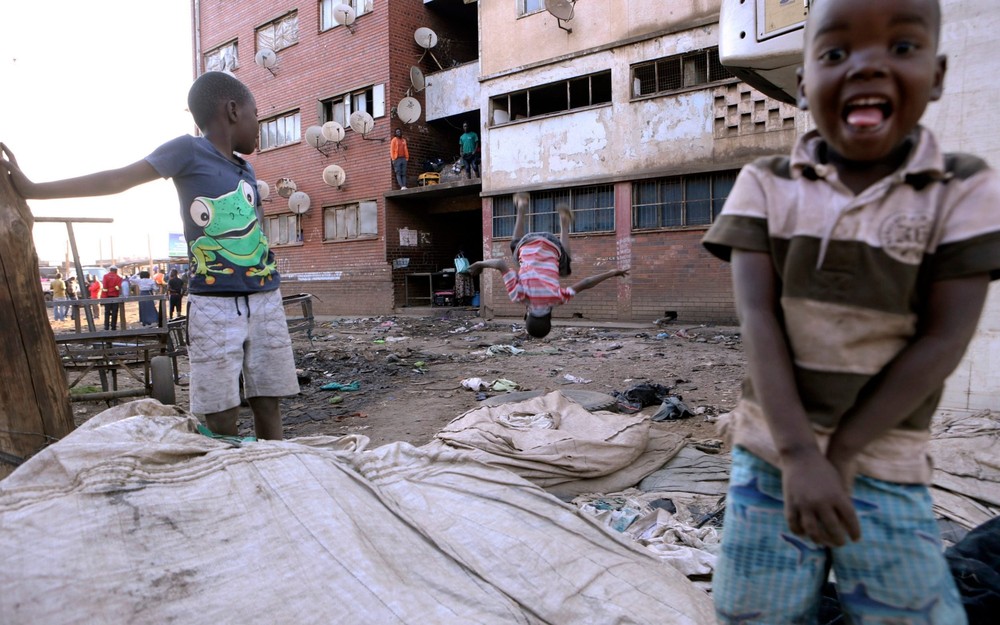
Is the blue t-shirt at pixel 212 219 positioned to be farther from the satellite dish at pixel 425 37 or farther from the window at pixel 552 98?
the satellite dish at pixel 425 37

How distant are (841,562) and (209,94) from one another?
2.87 metres

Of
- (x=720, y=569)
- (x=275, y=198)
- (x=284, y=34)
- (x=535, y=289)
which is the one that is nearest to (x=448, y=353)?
(x=535, y=289)

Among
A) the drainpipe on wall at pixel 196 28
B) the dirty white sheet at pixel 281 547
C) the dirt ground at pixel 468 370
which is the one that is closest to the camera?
the dirty white sheet at pixel 281 547

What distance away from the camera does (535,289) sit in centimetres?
579

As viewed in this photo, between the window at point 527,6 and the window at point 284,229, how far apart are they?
27.4 feet

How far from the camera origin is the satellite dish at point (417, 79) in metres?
15.0

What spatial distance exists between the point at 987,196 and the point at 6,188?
2.92 m

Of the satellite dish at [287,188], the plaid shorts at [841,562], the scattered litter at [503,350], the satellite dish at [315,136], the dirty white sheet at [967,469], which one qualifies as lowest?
the scattered litter at [503,350]

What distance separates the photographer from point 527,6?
12.8 meters

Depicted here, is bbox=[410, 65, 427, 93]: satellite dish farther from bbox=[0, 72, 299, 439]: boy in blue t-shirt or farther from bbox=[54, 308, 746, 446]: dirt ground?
bbox=[0, 72, 299, 439]: boy in blue t-shirt

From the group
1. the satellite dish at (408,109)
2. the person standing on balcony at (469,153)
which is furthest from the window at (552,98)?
the satellite dish at (408,109)

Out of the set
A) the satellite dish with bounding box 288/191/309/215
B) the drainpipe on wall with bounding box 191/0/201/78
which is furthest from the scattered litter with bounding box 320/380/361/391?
the drainpipe on wall with bounding box 191/0/201/78

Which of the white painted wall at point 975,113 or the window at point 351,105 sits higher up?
the window at point 351,105

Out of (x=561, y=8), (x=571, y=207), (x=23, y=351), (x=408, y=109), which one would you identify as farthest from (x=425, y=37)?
(x=23, y=351)
